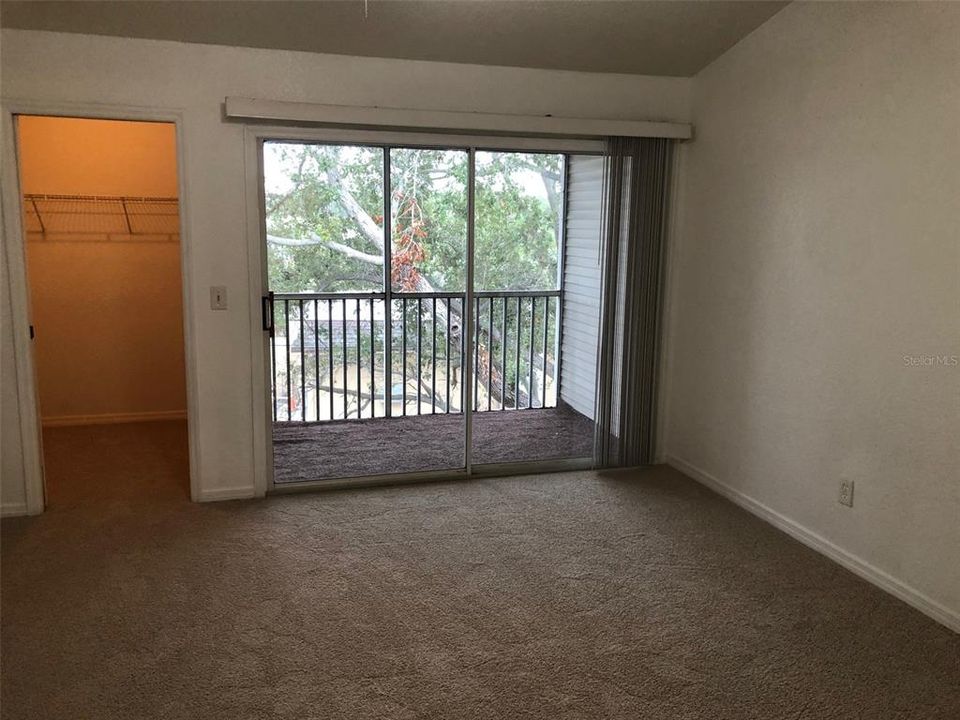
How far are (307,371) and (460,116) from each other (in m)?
2.04

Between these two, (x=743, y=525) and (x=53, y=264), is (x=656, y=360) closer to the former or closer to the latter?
(x=743, y=525)

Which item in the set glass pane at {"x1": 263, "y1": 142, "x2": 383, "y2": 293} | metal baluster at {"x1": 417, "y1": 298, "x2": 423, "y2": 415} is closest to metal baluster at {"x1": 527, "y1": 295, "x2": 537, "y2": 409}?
metal baluster at {"x1": 417, "y1": 298, "x2": 423, "y2": 415}

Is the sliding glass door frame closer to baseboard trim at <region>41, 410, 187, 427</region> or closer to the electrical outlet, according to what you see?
the electrical outlet

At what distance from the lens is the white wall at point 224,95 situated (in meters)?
3.15

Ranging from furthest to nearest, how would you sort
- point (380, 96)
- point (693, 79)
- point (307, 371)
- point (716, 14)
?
point (307, 371), point (693, 79), point (380, 96), point (716, 14)

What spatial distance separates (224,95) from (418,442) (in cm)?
230

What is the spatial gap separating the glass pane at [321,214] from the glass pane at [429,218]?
0.38 feet

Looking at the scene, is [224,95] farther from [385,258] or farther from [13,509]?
[13,509]

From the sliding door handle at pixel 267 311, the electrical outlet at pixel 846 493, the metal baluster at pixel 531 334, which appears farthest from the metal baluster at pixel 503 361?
the electrical outlet at pixel 846 493

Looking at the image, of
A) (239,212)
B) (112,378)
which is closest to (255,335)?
(239,212)

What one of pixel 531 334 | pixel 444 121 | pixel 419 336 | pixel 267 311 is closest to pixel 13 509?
pixel 267 311

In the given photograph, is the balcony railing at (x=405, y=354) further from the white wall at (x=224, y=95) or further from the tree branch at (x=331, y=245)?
the white wall at (x=224, y=95)

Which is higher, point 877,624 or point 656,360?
point 656,360

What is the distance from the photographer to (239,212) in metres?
3.43
